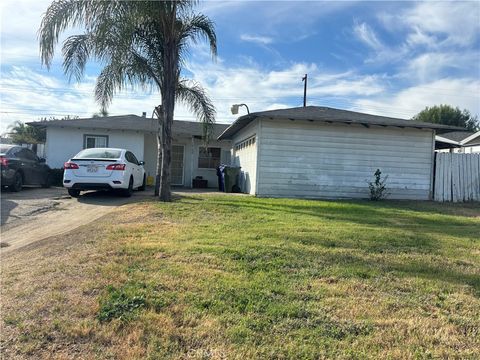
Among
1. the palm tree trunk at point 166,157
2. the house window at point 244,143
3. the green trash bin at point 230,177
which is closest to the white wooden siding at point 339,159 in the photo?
the house window at point 244,143

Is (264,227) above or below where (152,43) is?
below

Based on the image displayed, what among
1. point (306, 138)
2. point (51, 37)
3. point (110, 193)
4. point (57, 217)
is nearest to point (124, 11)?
point (51, 37)

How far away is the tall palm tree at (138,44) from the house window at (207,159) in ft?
27.0

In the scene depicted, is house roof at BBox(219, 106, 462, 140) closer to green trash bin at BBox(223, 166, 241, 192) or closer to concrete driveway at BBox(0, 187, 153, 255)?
green trash bin at BBox(223, 166, 241, 192)

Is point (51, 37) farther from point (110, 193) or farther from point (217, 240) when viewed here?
point (217, 240)

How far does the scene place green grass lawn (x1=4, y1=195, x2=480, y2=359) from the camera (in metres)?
3.15

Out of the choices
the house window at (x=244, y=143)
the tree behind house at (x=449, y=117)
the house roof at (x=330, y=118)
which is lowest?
the house window at (x=244, y=143)

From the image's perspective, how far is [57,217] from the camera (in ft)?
30.3

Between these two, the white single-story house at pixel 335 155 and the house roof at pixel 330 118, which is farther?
the white single-story house at pixel 335 155

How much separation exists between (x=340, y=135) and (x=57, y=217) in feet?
31.4

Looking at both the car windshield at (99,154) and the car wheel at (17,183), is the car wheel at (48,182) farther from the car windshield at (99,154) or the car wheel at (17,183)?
the car windshield at (99,154)

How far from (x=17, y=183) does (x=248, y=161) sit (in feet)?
26.5

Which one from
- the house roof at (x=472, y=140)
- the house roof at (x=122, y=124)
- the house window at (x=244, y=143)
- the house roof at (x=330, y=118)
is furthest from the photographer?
the house roof at (x=472, y=140)

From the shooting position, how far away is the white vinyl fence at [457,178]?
15.0 meters
